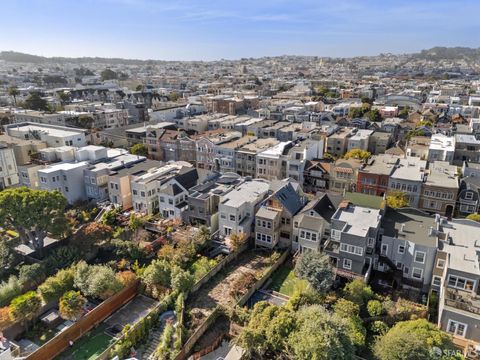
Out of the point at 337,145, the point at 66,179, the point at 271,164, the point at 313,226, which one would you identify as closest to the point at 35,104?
the point at 66,179

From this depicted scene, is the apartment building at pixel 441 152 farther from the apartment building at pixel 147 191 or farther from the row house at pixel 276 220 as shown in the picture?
the apartment building at pixel 147 191

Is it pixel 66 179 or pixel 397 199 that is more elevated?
pixel 66 179

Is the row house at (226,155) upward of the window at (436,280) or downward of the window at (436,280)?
upward

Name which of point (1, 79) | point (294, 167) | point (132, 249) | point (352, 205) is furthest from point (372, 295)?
point (1, 79)

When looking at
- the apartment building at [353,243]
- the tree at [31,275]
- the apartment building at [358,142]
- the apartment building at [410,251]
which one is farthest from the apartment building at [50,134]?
the apartment building at [410,251]

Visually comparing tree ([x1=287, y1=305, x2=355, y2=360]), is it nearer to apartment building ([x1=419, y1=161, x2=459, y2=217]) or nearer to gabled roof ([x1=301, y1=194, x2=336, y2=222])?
gabled roof ([x1=301, y1=194, x2=336, y2=222])

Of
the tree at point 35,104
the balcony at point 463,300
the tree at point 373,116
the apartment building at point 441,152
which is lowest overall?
the balcony at point 463,300

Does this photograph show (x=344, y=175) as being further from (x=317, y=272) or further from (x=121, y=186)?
(x=121, y=186)
